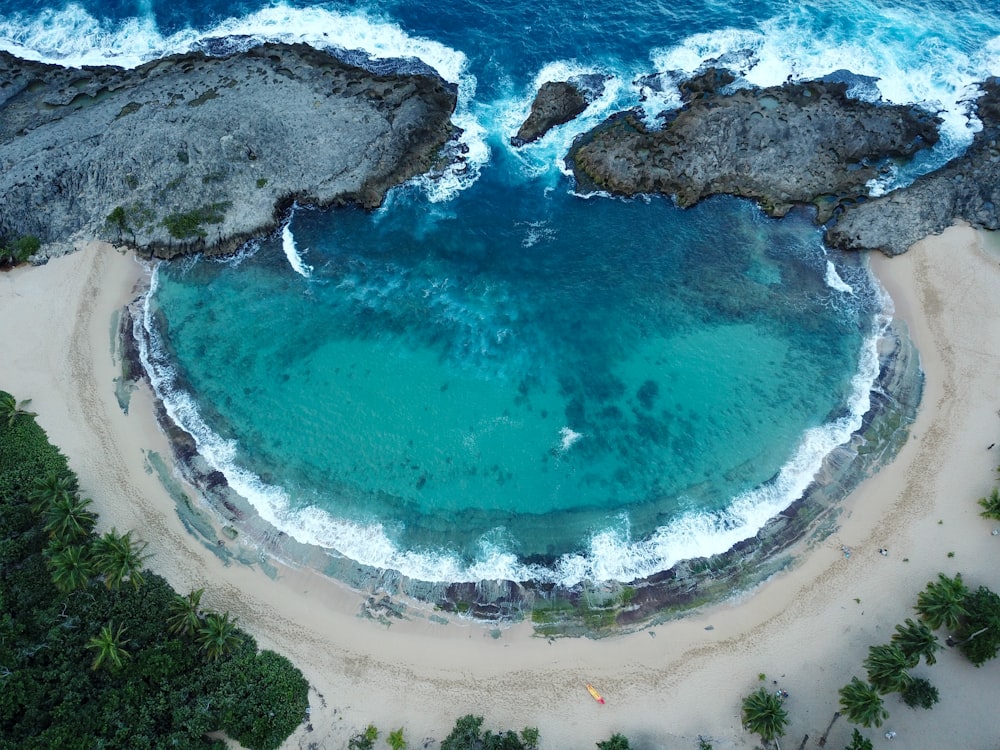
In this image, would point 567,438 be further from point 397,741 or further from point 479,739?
point 397,741

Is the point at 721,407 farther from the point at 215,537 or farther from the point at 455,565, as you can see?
the point at 215,537

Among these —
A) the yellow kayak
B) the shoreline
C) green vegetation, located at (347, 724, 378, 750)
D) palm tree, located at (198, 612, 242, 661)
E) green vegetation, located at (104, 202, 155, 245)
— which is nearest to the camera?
green vegetation, located at (347, 724, 378, 750)

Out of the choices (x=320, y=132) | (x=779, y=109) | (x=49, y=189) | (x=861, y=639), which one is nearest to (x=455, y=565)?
(x=861, y=639)

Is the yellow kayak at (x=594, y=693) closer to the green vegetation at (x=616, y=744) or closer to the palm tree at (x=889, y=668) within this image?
the green vegetation at (x=616, y=744)

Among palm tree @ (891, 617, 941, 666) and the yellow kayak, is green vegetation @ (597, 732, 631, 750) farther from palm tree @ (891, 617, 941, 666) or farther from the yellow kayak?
palm tree @ (891, 617, 941, 666)

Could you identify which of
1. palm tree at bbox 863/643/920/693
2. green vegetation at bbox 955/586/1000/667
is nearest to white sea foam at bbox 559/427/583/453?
palm tree at bbox 863/643/920/693

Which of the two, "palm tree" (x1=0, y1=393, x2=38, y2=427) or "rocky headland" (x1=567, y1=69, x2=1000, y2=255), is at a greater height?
"rocky headland" (x1=567, y1=69, x2=1000, y2=255)
